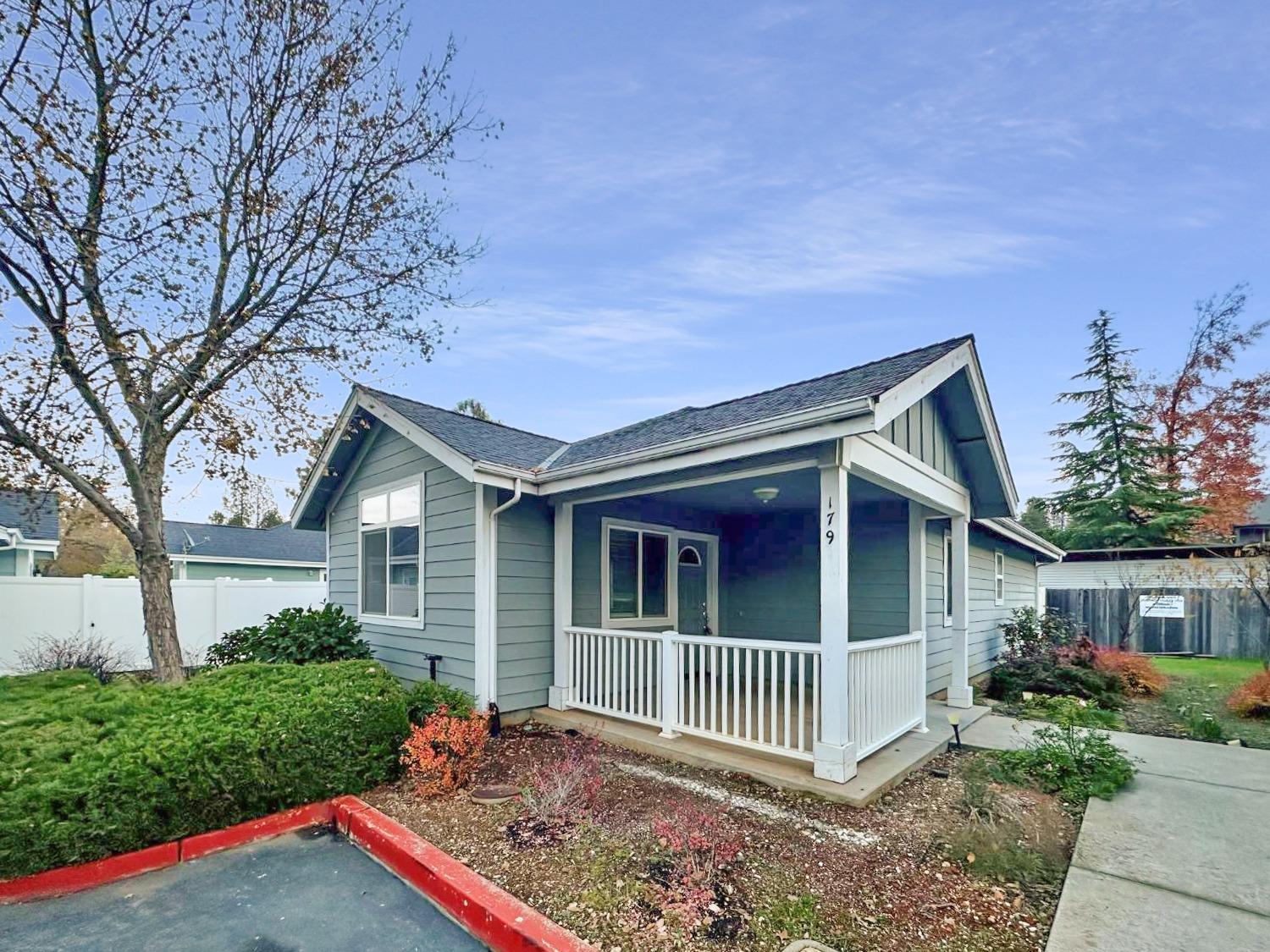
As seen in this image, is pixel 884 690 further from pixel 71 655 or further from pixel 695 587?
pixel 71 655

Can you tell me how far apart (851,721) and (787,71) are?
288 inches

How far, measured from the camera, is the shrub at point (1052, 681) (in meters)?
8.38

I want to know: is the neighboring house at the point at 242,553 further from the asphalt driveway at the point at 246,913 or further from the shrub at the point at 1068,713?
the shrub at the point at 1068,713

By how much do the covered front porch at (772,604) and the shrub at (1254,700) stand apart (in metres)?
3.19

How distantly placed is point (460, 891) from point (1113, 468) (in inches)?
1056

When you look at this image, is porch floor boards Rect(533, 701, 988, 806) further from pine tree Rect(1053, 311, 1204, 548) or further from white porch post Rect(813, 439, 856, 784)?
pine tree Rect(1053, 311, 1204, 548)

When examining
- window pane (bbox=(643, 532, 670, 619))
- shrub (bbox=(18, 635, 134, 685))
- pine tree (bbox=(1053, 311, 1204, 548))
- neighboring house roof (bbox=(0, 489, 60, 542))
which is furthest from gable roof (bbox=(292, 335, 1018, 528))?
pine tree (bbox=(1053, 311, 1204, 548))

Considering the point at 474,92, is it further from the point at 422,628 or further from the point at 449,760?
the point at 449,760

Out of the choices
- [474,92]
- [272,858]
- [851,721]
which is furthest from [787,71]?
[272,858]

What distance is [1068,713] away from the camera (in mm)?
5238

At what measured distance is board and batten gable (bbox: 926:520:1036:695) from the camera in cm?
791

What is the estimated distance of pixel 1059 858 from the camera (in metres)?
3.64

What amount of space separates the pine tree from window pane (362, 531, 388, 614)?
2371cm

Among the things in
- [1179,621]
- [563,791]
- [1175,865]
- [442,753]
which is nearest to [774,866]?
[563,791]
